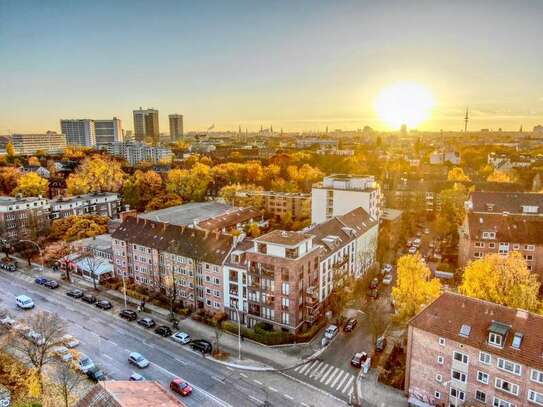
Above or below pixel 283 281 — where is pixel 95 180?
above

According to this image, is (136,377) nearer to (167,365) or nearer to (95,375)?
(167,365)

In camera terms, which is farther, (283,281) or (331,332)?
(331,332)

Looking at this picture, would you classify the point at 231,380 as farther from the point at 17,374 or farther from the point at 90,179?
the point at 90,179

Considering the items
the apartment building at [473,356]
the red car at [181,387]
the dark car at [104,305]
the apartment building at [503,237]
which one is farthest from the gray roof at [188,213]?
the apartment building at [473,356]

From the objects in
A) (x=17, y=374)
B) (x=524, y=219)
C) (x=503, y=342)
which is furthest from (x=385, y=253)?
(x=17, y=374)

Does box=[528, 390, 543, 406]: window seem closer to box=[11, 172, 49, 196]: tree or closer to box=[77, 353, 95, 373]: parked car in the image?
box=[77, 353, 95, 373]: parked car

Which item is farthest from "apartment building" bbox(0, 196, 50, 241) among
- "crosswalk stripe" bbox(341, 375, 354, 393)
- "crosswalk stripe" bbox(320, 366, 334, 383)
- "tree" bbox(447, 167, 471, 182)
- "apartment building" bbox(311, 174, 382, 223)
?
"tree" bbox(447, 167, 471, 182)

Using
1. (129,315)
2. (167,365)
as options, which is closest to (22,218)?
(129,315)
